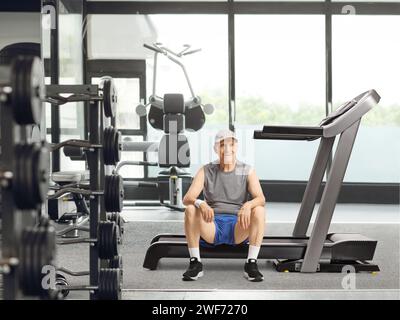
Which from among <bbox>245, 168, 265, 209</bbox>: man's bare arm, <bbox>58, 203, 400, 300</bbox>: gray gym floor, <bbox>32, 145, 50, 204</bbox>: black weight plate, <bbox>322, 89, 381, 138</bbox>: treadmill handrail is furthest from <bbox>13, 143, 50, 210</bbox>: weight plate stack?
<bbox>322, 89, 381, 138</bbox>: treadmill handrail

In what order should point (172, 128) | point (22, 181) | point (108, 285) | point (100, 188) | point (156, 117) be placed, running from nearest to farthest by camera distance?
point (22, 181), point (108, 285), point (100, 188), point (172, 128), point (156, 117)

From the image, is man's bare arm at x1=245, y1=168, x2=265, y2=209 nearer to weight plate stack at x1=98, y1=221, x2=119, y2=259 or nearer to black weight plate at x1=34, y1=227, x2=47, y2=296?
weight plate stack at x1=98, y1=221, x2=119, y2=259

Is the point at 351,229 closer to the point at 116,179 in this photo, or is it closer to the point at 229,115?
the point at 229,115

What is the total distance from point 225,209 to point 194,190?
0.72 feet

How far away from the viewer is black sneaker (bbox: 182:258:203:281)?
9.93ft

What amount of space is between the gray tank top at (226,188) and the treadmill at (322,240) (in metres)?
0.24

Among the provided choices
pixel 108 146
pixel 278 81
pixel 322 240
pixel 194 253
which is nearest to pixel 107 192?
pixel 108 146

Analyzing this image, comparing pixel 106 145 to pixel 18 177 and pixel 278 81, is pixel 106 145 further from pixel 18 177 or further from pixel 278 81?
pixel 278 81

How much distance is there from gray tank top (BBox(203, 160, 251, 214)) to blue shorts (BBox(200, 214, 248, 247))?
3cm

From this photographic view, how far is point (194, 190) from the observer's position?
309cm

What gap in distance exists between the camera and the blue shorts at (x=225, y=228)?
3.13m

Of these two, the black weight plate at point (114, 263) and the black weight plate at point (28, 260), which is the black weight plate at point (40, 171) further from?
the black weight plate at point (114, 263)
